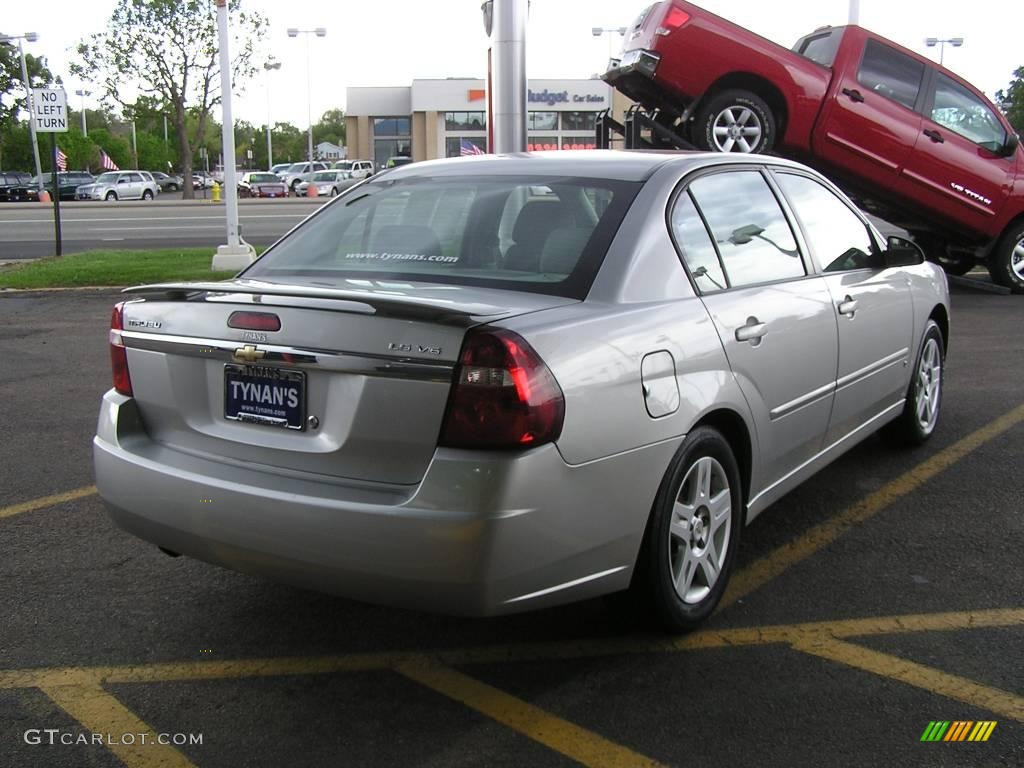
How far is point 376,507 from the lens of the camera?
9.20 ft

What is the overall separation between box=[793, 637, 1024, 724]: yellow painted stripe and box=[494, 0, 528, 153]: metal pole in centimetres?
780

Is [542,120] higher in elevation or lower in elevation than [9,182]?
higher

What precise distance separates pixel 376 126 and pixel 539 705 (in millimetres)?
66862

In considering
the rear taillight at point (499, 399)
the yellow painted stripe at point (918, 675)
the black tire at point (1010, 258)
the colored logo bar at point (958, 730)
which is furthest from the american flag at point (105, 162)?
the colored logo bar at point (958, 730)

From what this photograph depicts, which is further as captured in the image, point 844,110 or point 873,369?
point 844,110

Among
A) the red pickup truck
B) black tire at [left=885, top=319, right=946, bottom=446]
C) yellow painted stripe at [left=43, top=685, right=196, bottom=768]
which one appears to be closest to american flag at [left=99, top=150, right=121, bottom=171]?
the red pickup truck

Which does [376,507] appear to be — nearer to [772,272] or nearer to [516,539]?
[516,539]

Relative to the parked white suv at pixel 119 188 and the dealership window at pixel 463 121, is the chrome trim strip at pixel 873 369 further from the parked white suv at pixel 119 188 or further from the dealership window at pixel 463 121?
the dealership window at pixel 463 121

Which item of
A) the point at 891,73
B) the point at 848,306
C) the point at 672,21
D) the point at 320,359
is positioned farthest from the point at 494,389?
the point at 891,73

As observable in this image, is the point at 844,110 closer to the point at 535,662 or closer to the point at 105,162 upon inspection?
the point at 535,662

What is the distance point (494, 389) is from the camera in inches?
108

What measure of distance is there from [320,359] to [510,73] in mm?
7938

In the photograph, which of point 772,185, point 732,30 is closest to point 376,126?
point 732,30

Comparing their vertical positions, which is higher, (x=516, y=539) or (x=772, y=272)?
(x=772, y=272)
